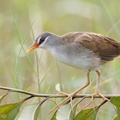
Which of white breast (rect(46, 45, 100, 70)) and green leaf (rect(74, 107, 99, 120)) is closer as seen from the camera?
green leaf (rect(74, 107, 99, 120))

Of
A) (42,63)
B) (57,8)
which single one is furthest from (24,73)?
(57,8)

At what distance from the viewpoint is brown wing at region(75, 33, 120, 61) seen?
3.82m

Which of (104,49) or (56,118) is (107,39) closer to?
(104,49)

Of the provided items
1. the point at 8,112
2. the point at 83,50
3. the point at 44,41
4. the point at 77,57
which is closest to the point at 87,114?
the point at 8,112

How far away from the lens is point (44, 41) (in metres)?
4.09

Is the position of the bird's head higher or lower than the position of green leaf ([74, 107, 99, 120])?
higher

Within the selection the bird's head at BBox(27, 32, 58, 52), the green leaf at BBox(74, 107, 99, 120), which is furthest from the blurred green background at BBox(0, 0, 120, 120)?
the green leaf at BBox(74, 107, 99, 120)

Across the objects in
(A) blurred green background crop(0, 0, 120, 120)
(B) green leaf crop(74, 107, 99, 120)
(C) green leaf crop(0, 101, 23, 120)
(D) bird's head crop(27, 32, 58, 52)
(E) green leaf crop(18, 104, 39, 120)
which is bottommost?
(A) blurred green background crop(0, 0, 120, 120)

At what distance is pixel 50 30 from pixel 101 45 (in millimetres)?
2643

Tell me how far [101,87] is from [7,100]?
1.03 metres

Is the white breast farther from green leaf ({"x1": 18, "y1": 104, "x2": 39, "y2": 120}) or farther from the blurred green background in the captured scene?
green leaf ({"x1": 18, "y1": 104, "x2": 39, "y2": 120})

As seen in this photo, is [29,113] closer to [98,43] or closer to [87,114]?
[87,114]

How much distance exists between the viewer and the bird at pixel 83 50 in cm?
370

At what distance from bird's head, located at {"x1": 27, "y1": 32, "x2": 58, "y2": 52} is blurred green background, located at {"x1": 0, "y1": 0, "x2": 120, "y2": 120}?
0.26m
